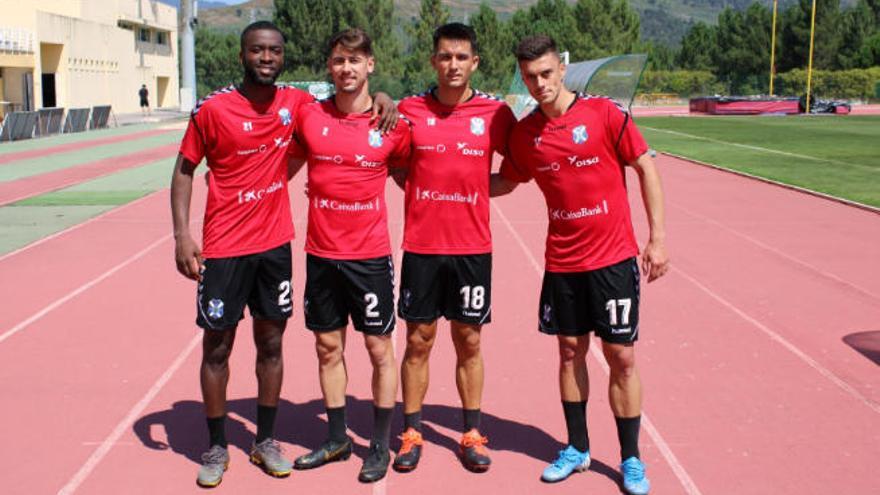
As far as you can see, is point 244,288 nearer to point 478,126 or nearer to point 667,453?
point 478,126

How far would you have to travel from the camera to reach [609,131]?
468 centimetres

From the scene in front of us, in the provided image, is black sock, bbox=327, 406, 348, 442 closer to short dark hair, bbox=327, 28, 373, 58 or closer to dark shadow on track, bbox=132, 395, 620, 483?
dark shadow on track, bbox=132, 395, 620, 483

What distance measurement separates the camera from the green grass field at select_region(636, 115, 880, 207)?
765 inches

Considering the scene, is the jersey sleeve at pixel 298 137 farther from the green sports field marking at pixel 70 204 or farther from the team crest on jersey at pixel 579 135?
the green sports field marking at pixel 70 204

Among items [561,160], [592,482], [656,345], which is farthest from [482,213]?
[656,345]

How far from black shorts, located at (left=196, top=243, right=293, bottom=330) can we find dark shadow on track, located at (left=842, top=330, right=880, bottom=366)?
4276mm

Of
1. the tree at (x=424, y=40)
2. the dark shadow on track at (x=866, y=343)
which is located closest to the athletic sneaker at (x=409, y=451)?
the dark shadow on track at (x=866, y=343)

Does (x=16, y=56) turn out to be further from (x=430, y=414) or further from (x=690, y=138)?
(x=430, y=414)

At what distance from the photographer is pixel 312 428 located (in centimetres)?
562

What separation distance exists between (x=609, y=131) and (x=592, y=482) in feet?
5.51

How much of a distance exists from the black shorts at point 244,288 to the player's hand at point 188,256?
0.19 ft

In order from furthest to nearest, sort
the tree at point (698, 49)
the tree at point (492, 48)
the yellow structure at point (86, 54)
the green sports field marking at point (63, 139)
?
the tree at point (698, 49)
the tree at point (492, 48)
the yellow structure at point (86, 54)
the green sports field marking at point (63, 139)

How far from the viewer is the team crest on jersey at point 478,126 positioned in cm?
484

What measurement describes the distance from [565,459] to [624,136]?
158 cm
